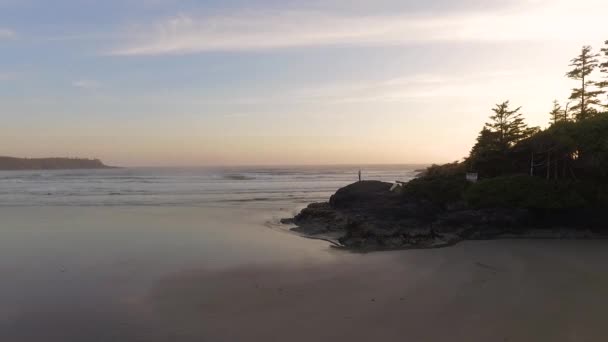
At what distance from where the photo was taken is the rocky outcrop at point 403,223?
1522 cm

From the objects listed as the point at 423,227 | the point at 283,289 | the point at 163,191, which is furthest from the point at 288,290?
the point at 163,191

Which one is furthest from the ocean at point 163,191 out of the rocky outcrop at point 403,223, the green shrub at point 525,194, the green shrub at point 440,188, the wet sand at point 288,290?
the green shrub at point 525,194

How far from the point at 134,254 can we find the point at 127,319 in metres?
5.67

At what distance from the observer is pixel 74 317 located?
7.84m

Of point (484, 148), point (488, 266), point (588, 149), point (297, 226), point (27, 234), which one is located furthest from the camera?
point (484, 148)

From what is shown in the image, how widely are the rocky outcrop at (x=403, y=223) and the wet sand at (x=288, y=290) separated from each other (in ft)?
3.71

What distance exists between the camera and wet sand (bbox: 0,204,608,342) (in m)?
7.32

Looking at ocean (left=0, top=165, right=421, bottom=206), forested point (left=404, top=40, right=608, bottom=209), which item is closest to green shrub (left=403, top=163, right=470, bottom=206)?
forested point (left=404, top=40, right=608, bottom=209)

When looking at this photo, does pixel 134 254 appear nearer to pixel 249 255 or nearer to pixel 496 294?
pixel 249 255

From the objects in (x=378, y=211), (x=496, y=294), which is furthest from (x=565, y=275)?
(x=378, y=211)

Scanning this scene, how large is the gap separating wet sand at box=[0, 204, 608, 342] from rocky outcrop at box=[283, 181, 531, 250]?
3.71ft

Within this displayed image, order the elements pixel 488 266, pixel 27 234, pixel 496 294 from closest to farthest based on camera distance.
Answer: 1. pixel 496 294
2. pixel 488 266
3. pixel 27 234

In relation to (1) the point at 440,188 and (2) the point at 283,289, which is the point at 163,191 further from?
(2) the point at 283,289

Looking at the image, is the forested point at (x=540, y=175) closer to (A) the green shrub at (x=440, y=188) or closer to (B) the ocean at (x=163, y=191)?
(A) the green shrub at (x=440, y=188)
